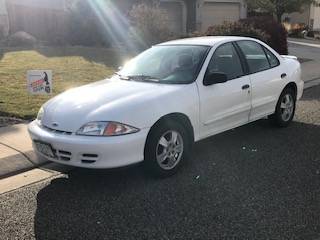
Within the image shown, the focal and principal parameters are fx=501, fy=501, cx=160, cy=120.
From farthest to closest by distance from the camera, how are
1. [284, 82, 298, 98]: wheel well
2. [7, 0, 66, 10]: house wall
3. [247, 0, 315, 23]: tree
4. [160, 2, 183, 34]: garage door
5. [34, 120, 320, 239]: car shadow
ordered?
[160, 2, 183, 34]: garage door
[247, 0, 315, 23]: tree
[7, 0, 66, 10]: house wall
[284, 82, 298, 98]: wheel well
[34, 120, 320, 239]: car shadow

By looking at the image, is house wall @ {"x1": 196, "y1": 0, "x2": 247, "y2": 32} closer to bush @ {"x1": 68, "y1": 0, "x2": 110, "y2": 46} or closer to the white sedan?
bush @ {"x1": 68, "y1": 0, "x2": 110, "y2": 46}

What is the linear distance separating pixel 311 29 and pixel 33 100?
126ft

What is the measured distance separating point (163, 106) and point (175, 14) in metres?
27.5

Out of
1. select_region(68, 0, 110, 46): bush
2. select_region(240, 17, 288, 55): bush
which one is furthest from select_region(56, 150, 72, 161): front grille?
select_region(68, 0, 110, 46): bush

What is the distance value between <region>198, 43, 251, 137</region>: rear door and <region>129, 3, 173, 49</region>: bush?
1076cm

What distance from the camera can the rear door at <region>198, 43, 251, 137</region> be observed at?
6007 millimetres

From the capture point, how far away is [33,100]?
30.4ft

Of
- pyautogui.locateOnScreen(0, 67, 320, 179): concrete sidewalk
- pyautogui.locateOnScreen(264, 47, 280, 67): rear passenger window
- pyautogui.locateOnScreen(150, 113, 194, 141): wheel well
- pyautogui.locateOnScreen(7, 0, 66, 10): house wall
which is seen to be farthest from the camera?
pyautogui.locateOnScreen(7, 0, 66, 10): house wall

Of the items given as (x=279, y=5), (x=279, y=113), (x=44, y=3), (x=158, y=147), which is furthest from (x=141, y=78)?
(x=279, y=5)

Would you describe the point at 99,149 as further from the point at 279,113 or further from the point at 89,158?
the point at 279,113

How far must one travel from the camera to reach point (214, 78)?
5977 mm

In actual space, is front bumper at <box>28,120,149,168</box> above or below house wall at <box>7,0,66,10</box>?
below

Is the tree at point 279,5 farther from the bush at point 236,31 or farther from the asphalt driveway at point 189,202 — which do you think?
the asphalt driveway at point 189,202

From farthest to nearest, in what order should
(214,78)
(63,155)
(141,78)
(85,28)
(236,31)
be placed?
(85,28) → (236,31) → (141,78) → (214,78) → (63,155)
